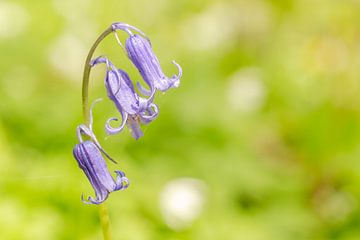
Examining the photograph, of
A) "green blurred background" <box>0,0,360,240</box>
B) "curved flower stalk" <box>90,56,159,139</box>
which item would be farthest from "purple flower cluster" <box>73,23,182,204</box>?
"green blurred background" <box>0,0,360,240</box>

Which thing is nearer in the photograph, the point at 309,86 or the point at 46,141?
the point at 46,141

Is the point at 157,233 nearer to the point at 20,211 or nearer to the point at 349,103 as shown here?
the point at 20,211

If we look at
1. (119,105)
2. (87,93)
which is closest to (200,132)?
(119,105)

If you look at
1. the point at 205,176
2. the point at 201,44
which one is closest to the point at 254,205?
the point at 205,176

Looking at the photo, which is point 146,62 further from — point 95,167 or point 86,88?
point 95,167

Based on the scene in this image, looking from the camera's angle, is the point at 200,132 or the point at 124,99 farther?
the point at 200,132

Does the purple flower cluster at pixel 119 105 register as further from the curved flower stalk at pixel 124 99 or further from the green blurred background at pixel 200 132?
the green blurred background at pixel 200 132

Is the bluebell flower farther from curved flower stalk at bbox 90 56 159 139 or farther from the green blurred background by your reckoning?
the green blurred background

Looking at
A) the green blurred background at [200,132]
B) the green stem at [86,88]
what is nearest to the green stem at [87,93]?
the green stem at [86,88]

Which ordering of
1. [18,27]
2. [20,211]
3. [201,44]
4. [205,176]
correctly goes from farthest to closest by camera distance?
[201,44], [18,27], [205,176], [20,211]
